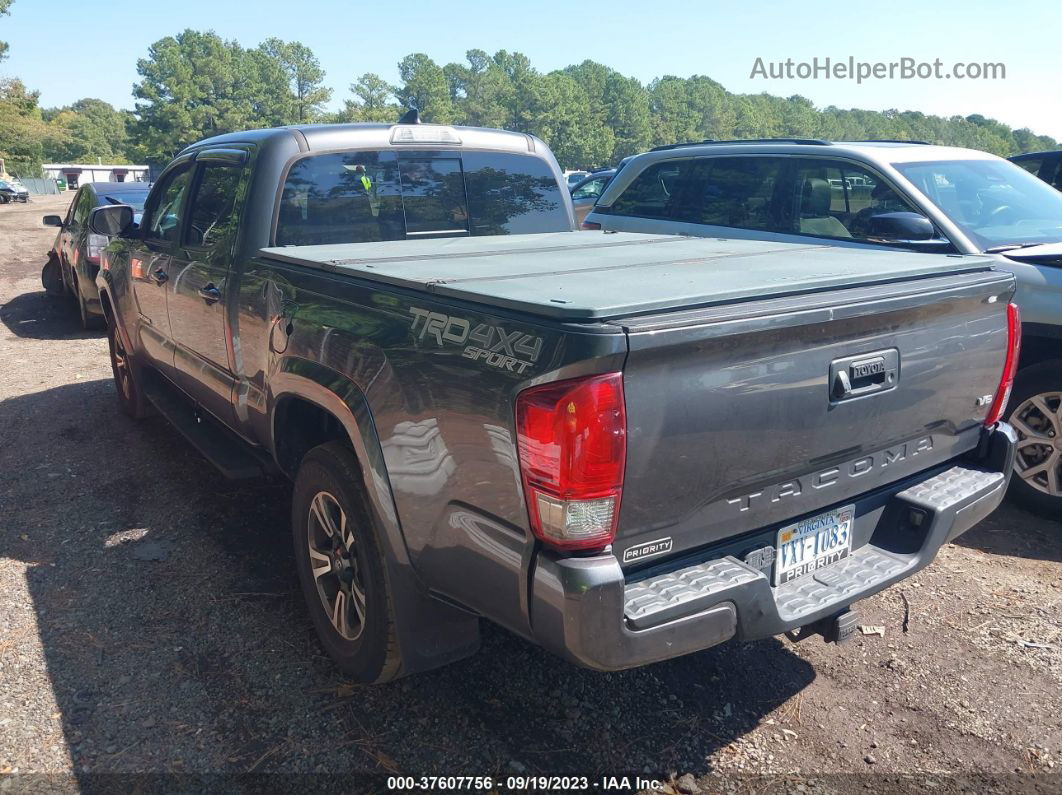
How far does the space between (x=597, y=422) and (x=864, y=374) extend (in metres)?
1.01

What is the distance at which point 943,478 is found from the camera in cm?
303

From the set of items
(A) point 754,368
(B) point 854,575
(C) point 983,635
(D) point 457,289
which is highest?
(D) point 457,289

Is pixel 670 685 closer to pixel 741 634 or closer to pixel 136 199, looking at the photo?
pixel 741 634

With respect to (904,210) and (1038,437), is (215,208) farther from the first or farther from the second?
(1038,437)

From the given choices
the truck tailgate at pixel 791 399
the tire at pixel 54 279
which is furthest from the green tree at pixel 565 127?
the truck tailgate at pixel 791 399

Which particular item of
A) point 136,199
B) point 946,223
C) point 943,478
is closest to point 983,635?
point 943,478

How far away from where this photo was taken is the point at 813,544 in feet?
8.62

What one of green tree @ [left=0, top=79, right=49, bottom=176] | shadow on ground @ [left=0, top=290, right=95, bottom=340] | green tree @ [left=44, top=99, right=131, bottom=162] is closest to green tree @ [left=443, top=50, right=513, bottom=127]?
green tree @ [left=44, top=99, right=131, bottom=162]

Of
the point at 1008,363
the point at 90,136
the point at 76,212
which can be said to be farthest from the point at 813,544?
the point at 90,136

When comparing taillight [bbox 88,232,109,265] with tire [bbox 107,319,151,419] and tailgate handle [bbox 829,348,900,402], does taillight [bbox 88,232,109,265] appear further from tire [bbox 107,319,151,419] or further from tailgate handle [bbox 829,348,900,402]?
tailgate handle [bbox 829,348,900,402]

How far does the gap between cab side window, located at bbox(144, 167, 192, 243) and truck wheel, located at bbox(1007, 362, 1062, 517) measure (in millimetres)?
4834

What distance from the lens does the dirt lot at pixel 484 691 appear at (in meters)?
2.76

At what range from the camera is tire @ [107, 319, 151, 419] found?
6024mm

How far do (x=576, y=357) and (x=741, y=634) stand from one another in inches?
37.9
